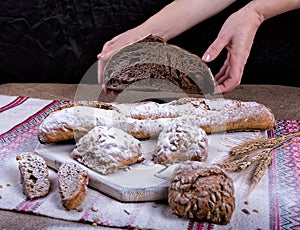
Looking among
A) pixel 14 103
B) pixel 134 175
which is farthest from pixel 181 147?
pixel 14 103

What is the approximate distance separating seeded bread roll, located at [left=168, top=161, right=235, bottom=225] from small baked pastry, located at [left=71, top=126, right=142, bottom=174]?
0.17m

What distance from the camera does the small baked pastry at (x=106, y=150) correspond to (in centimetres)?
116

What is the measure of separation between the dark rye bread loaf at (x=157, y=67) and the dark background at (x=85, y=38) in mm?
503

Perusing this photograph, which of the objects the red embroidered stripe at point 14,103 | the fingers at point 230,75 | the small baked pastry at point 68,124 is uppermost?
the small baked pastry at point 68,124

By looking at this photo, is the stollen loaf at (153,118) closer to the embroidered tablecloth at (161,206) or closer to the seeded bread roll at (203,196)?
the embroidered tablecloth at (161,206)

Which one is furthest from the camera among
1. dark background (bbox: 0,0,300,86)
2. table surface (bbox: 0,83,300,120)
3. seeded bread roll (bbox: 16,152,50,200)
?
dark background (bbox: 0,0,300,86)

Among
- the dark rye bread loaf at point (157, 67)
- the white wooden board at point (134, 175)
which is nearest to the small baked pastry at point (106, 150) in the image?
the white wooden board at point (134, 175)

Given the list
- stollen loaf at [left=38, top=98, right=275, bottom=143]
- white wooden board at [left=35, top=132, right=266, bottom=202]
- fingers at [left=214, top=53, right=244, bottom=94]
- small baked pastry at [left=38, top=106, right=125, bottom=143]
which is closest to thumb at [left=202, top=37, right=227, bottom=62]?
fingers at [left=214, top=53, right=244, bottom=94]

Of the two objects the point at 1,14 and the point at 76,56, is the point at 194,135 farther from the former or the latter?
the point at 1,14

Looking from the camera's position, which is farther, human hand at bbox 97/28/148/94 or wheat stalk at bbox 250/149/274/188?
human hand at bbox 97/28/148/94

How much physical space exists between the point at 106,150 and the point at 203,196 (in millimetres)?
283

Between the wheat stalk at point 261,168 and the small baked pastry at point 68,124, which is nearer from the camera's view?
the wheat stalk at point 261,168

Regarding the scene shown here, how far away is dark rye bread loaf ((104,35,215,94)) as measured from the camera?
5.66 ft

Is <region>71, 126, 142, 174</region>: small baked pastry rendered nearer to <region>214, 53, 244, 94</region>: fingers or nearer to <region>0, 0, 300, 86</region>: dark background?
<region>214, 53, 244, 94</region>: fingers
